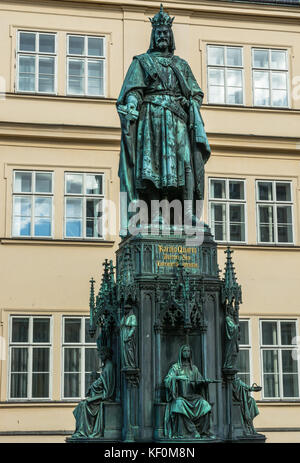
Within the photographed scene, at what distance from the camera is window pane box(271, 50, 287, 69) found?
22359 mm

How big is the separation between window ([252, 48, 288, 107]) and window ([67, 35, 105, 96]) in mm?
3846

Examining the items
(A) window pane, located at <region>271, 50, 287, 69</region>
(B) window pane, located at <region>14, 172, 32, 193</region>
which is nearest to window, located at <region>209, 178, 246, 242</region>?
(A) window pane, located at <region>271, 50, 287, 69</region>

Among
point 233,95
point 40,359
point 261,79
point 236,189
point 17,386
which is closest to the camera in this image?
point 17,386

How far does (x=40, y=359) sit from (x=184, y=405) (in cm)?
1020

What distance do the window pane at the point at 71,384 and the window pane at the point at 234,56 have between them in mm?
8549

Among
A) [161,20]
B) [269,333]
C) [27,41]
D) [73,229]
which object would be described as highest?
[27,41]

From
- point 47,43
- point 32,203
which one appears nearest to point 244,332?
point 32,203

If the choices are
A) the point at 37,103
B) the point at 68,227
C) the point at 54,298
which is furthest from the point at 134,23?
the point at 54,298

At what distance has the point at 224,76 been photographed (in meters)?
22.0

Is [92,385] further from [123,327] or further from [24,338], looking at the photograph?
[24,338]

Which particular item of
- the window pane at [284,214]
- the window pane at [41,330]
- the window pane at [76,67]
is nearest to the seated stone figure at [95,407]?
the window pane at [41,330]

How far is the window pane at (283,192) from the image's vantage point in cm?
2155

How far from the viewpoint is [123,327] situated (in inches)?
391

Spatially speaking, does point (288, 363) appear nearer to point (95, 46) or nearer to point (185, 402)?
point (95, 46)
